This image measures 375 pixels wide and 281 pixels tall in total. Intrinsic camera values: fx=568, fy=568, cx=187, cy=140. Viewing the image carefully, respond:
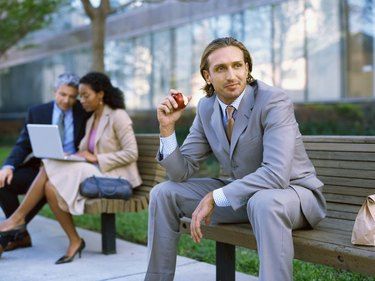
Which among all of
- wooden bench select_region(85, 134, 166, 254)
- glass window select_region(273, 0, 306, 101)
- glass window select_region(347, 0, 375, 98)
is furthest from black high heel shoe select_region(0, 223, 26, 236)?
glass window select_region(273, 0, 306, 101)

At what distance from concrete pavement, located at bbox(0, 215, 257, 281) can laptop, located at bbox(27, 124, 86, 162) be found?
85 cm

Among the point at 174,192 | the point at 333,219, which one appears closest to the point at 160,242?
the point at 174,192

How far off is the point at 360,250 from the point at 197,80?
14.2 metres

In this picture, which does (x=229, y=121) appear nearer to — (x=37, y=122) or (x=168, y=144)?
(x=168, y=144)

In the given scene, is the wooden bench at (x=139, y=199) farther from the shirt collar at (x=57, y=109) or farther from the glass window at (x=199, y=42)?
the glass window at (x=199, y=42)

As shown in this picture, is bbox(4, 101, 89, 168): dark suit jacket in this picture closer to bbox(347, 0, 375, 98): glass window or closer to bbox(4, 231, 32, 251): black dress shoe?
bbox(4, 231, 32, 251): black dress shoe

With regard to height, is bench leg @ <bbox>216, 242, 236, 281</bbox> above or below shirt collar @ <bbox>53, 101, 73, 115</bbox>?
below

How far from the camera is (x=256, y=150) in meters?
3.13

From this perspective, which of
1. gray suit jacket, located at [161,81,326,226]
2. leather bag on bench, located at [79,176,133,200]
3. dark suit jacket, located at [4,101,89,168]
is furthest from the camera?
dark suit jacket, located at [4,101,89,168]

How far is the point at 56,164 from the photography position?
15.2 ft

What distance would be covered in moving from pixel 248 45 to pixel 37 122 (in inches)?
402

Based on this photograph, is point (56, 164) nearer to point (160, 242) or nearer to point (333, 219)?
point (160, 242)

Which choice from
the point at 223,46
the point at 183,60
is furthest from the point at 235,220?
the point at 183,60

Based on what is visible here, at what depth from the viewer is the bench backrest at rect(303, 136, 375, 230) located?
3.21m
